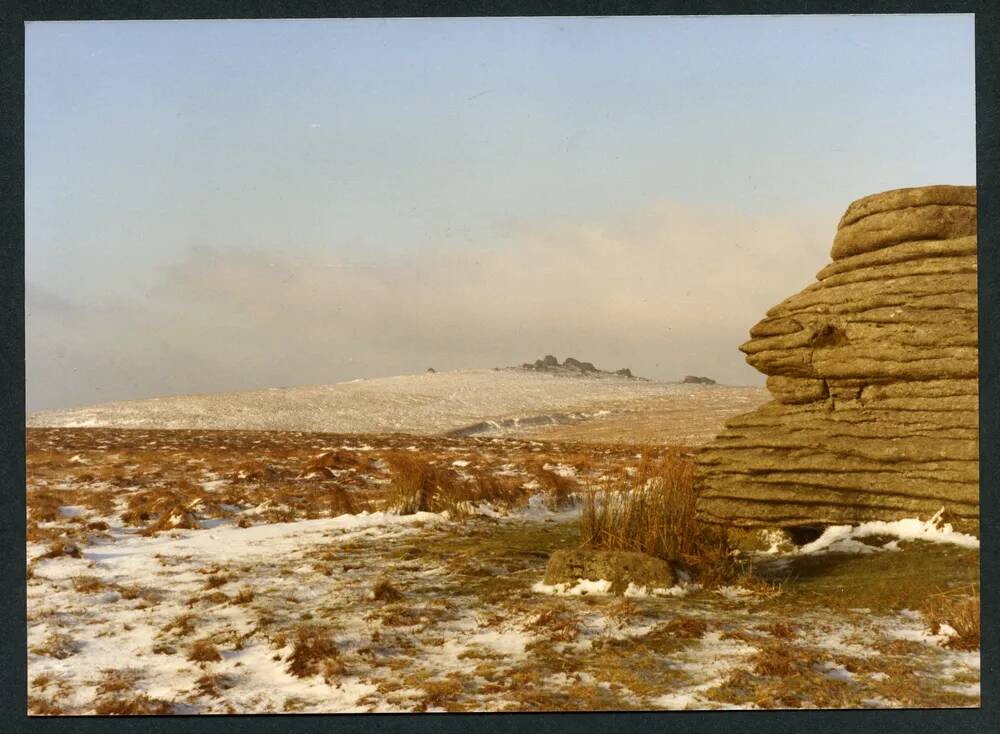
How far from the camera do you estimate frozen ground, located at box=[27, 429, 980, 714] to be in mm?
5484

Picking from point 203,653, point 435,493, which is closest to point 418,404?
point 435,493

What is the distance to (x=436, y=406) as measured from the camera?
1145 inches

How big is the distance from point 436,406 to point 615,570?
22662mm

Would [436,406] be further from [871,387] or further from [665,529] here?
[871,387]

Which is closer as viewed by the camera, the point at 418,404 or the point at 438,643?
the point at 438,643

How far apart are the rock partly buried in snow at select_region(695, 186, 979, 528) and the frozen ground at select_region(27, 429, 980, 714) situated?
0.41 m

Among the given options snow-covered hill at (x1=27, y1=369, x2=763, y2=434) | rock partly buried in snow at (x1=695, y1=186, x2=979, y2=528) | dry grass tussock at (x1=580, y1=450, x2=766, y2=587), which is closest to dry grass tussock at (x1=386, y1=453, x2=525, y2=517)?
dry grass tussock at (x1=580, y1=450, x2=766, y2=587)

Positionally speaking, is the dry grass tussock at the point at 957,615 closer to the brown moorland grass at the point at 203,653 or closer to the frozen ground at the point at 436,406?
the brown moorland grass at the point at 203,653

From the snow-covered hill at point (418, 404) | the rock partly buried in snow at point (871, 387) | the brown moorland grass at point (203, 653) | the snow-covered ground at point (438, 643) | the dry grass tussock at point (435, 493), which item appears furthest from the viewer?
the snow-covered hill at point (418, 404)

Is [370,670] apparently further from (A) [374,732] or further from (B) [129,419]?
(B) [129,419]

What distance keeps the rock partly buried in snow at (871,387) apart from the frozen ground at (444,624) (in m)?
0.41

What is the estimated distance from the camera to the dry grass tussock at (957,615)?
589 cm

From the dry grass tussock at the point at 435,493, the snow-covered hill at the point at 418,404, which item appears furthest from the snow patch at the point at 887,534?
the snow-covered hill at the point at 418,404

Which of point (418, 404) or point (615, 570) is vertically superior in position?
point (418, 404)
